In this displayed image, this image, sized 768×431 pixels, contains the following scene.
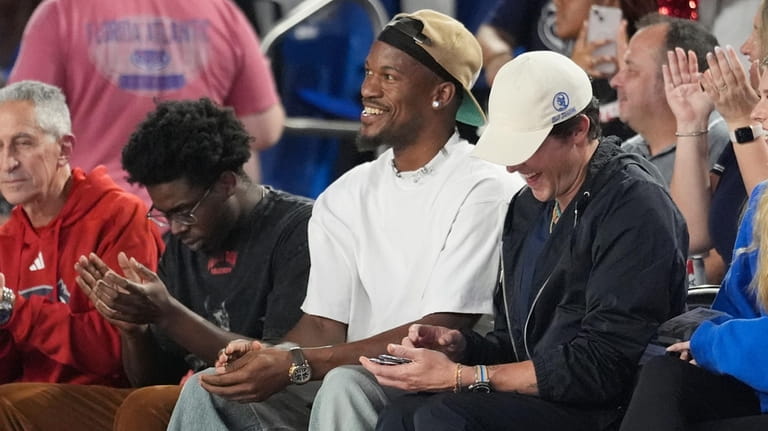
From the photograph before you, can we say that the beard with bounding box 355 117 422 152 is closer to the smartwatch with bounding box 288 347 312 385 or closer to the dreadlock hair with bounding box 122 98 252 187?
the dreadlock hair with bounding box 122 98 252 187

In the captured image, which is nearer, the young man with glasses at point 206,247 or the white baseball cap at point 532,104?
the white baseball cap at point 532,104

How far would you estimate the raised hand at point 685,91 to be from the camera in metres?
4.46

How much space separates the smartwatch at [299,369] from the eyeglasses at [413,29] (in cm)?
94

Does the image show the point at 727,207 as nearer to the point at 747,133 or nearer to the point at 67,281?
the point at 747,133

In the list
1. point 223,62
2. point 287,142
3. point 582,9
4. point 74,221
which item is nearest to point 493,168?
point 74,221

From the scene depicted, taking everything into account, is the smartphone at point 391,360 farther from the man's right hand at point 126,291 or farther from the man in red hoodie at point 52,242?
the man in red hoodie at point 52,242

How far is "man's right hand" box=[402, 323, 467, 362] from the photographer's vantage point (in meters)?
3.69

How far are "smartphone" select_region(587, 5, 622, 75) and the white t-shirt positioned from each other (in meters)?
1.44

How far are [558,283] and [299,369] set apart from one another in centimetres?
73

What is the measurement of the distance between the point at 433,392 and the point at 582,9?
8.30ft

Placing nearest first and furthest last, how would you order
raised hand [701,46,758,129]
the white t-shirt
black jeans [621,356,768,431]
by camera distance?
1. black jeans [621,356,768,431]
2. the white t-shirt
3. raised hand [701,46,758,129]

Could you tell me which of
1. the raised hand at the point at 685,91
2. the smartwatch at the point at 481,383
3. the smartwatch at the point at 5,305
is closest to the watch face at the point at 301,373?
the smartwatch at the point at 481,383

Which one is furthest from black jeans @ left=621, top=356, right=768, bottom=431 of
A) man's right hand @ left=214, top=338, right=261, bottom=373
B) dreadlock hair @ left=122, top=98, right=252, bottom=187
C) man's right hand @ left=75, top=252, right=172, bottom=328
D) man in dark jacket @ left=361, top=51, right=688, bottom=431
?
dreadlock hair @ left=122, top=98, right=252, bottom=187

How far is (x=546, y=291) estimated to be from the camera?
11.8 ft
